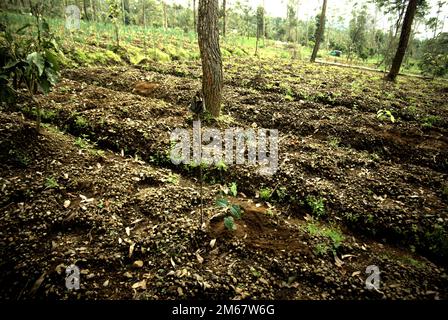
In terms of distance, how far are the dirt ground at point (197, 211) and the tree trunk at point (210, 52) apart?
525mm

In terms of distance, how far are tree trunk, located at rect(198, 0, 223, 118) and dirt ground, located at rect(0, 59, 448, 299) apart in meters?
0.52

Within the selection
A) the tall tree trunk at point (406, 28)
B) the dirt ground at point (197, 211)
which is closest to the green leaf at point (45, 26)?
the dirt ground at point (197, 211)

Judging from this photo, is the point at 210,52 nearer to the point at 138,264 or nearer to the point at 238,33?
the point at 138,264

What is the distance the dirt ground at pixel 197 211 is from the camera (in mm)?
2475

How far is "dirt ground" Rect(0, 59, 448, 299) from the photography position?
97.4 inches

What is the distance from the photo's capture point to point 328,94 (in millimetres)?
8055

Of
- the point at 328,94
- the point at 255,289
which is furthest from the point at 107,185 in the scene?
the point at 328,94

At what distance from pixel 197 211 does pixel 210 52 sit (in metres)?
3.26

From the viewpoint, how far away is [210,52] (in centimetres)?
497

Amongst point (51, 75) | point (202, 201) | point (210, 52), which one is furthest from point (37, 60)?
point (210, 52)

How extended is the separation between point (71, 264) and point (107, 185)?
1.23m

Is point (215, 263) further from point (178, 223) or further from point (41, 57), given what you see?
point (41, 57)

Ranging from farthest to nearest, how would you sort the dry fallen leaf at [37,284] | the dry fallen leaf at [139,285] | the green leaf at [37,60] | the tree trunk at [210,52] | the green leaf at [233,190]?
the tree trunk at [210,52] < the green leaf at [233,190] < the green leaf at [37,60] < the dry fallen leaf at [139,285] < the dry fallen leaf at [37,284]

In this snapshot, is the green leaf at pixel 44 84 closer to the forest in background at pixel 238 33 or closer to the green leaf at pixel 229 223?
the green leaf at pixel 229 223
